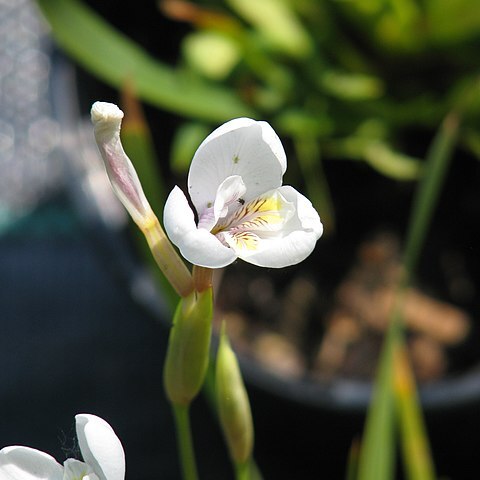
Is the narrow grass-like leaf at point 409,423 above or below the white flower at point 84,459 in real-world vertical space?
above

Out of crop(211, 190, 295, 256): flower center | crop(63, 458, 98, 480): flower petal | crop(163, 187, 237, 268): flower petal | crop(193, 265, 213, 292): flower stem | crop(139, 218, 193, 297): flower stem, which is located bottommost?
crop(63, 458, 98, 480): flower petal

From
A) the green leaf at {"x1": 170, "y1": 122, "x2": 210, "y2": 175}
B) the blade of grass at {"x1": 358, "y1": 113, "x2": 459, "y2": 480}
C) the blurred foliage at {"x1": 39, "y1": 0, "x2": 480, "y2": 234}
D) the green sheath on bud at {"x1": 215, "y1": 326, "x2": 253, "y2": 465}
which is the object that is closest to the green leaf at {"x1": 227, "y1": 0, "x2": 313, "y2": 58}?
the blurred foliage at {"x1": 39, "y1": 0, "x2": 480, "y2": 234}

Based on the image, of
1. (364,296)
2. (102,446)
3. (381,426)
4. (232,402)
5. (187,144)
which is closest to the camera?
(102,446)

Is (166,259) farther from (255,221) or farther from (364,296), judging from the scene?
(364,296)

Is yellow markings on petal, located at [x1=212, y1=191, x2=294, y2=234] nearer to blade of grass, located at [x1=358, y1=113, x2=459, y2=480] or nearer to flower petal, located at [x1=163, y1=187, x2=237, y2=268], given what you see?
flower petal, located at [x1=163, y1=187, x2=237, y2=268]

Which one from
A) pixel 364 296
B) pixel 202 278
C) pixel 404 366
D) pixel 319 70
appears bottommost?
pixel 202 278

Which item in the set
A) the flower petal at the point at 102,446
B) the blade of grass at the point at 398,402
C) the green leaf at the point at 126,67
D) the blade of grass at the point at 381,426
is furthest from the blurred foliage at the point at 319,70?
the flower petal at the point at 102,446

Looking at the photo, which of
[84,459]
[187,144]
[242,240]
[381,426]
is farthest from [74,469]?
[187,144]

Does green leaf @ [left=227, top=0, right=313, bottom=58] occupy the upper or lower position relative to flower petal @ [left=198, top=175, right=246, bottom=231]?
→ upper

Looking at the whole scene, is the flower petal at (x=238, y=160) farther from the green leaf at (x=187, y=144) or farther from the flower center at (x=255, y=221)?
the green leaf at (x=187, y=144)
